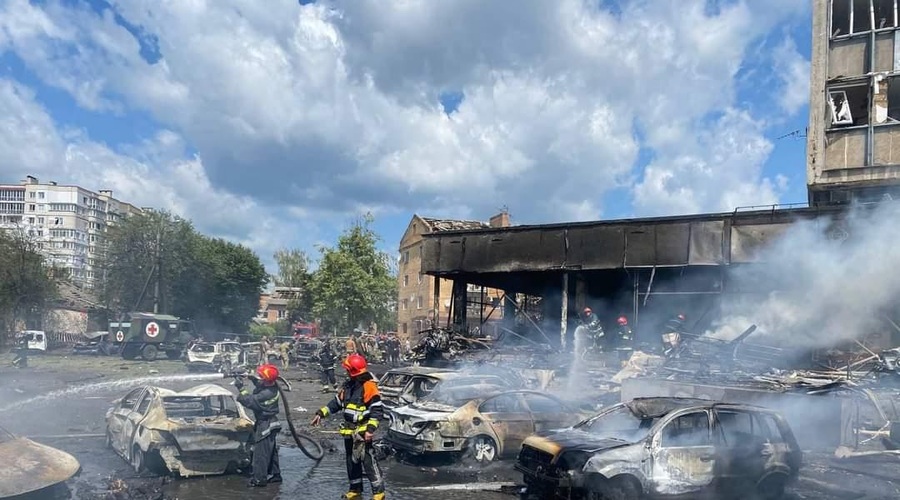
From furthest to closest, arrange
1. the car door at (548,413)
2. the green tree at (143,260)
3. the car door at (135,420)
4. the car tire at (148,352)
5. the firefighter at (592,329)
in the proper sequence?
1. the green tree at (143,260)
2. the car tire at (148,352)
3. the firefighter at (592,329)
4. the car door at (548,413)
5. the car door at (135,420)

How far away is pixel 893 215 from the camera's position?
16.4 m

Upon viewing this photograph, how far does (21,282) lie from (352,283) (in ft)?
74.9

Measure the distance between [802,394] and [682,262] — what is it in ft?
27.4

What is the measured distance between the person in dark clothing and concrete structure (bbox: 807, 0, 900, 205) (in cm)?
2022

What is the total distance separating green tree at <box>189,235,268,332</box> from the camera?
186ft

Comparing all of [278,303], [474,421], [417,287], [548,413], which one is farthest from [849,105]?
[278,303]

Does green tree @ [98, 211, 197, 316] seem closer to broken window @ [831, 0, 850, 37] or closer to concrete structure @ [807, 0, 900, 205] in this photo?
concrete structure @ [807, 0, 900, 205]

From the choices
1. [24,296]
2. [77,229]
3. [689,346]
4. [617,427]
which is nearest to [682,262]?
[689,346]

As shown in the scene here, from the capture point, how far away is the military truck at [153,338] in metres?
33.2

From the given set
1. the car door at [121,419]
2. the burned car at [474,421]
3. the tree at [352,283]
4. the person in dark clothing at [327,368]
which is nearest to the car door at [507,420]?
the burned car at [474,421]

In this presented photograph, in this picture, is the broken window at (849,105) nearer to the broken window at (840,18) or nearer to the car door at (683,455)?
the broken window at (840,18)

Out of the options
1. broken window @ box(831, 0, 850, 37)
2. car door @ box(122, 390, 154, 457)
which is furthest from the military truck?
broken window @ box(831, 0, 850, 37)

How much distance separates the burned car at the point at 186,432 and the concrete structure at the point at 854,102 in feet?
81.1

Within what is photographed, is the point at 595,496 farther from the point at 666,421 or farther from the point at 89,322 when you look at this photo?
the point at 89,322
